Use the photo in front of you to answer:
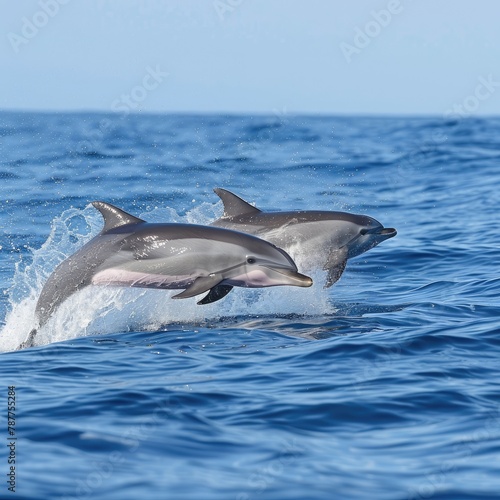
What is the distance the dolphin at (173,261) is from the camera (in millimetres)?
9281

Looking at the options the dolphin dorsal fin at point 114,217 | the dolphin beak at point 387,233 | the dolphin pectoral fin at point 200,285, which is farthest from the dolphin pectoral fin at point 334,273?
the dolphin dorsal fin at point 114,217

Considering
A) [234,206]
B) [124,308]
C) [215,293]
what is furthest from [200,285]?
[234,206]

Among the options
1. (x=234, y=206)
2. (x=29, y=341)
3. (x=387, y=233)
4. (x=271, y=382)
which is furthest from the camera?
(x=387, y=233)

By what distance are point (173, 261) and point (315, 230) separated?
262 cm

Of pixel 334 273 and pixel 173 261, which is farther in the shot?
pixel 334 273

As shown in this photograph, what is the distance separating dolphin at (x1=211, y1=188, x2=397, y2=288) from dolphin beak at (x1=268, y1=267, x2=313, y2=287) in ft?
5.64

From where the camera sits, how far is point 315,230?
11.4 meters

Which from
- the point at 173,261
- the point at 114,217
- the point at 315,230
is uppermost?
the point at 315,230

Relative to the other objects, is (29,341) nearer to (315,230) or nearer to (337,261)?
(315,230)

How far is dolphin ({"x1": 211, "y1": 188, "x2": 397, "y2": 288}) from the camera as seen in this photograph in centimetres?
1102

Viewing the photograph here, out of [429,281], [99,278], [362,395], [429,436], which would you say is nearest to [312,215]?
[429,281]

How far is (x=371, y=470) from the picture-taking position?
5781mm

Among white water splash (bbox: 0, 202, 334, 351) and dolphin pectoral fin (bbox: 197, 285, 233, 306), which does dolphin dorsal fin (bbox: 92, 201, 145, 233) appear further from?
dolphin pectoral fin (bbox: 197, 285, 233, 306)

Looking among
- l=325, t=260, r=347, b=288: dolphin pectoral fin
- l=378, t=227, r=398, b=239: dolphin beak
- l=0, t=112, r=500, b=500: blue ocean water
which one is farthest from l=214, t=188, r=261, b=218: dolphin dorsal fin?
l=378, t=227, r=398, b=239: dolphin beak
